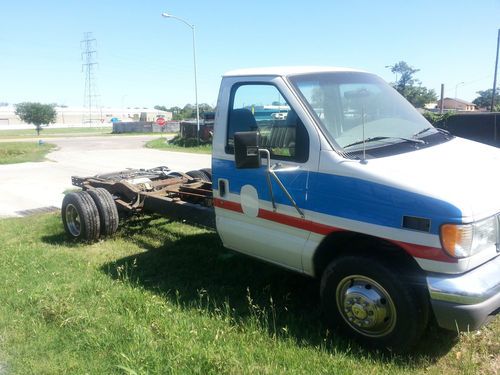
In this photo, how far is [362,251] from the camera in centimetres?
359

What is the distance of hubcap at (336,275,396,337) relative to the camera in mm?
3393

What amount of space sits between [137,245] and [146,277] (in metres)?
1.31

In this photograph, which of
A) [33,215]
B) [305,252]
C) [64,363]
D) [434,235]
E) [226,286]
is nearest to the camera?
[434,235]

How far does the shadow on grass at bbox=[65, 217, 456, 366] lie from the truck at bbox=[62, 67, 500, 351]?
24 centimetres

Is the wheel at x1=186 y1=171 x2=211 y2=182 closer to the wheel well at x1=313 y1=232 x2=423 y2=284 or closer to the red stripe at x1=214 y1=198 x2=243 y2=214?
the red stripe at x1=214 y1=198 x2=243 y2=214

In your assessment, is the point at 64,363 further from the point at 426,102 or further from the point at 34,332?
the point at 426,102

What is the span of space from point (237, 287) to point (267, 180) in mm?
1438

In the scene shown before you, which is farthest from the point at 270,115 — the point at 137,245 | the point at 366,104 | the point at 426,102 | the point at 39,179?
the point at 426,102

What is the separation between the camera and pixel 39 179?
45.3 feet

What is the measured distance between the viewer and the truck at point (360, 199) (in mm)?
3066

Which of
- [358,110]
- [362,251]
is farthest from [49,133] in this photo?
[362,251]

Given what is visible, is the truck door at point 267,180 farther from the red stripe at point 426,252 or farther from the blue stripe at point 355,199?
the red stripe at point 426,252

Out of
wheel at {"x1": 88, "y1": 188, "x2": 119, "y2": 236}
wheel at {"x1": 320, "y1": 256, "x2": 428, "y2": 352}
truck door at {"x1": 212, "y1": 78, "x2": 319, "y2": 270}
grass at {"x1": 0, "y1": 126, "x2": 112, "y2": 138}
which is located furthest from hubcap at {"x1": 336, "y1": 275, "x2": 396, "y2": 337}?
grass at {"x1": 0, "y1": 126, "x2": 112, "y2": 138}

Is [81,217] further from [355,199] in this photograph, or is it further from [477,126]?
[477,126]
